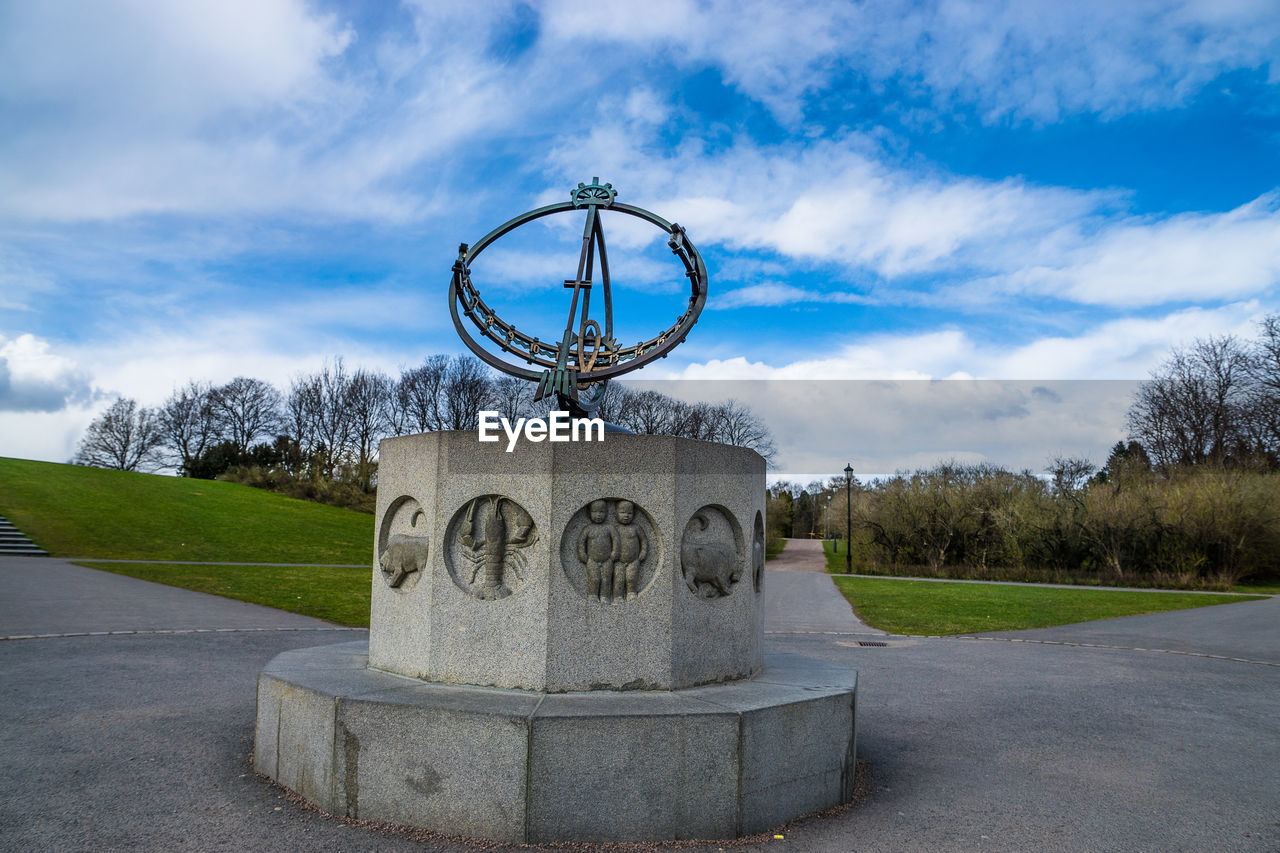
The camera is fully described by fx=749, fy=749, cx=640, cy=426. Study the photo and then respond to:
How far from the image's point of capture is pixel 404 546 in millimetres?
5574

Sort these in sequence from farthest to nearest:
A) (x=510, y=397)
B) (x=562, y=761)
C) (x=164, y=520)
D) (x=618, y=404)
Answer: (x=510, y=397)
(x=618, y=404)
(x=164, y=520)
(x=562, y=761)

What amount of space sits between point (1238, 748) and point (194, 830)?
803 centimetres

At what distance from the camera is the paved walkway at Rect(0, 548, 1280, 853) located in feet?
14.3

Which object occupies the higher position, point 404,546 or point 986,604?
point 404,546

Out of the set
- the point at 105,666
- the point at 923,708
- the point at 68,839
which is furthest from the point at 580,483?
the point at 105,666

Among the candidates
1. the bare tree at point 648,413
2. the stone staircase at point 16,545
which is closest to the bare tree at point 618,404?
the bare tree at point 648,413

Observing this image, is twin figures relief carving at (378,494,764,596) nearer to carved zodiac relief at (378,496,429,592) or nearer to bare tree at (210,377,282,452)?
carved zodiac relief at (378,496,429,592)

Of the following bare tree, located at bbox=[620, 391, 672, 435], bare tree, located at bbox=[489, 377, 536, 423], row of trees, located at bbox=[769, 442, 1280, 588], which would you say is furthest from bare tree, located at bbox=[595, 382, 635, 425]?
row of trees, located at bbox=[769, 442, 1280, 588]

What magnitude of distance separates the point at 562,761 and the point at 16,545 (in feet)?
108

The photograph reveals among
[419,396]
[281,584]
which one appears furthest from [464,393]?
[281,584]

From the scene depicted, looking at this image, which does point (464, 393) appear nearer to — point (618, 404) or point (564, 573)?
point (618, 404)

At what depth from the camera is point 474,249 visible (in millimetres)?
6812

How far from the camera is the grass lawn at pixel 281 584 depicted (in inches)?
639

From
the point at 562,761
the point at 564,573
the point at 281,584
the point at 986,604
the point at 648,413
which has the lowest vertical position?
the point at 986,604
